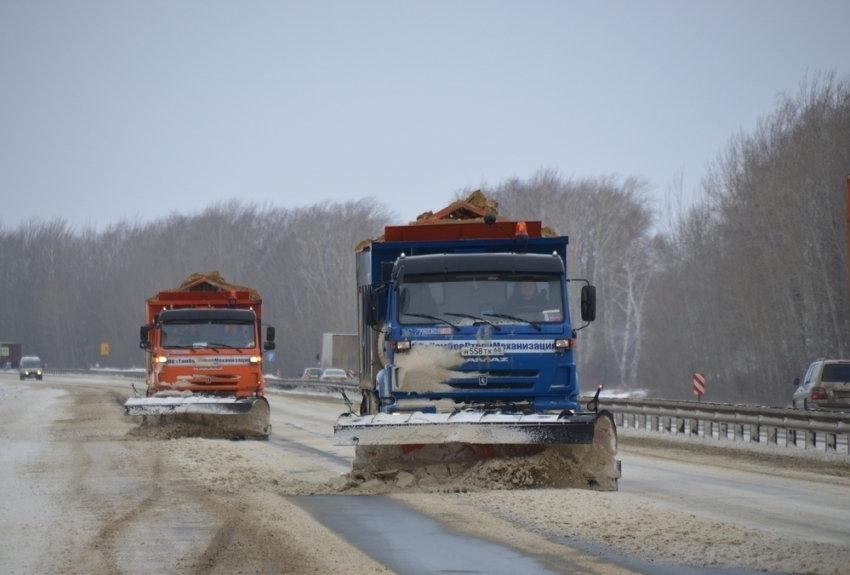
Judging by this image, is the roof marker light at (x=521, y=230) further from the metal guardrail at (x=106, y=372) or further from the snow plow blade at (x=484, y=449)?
the metal guardrail at (x=106, y=372)

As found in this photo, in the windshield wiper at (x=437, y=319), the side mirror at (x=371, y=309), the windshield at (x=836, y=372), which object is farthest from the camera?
the windshield at (x=836, y=372)

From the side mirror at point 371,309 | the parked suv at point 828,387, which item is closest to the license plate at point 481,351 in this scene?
the side mirror at point 371,309

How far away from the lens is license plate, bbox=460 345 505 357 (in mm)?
13422

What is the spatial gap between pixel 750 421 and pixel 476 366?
11581 millimetres

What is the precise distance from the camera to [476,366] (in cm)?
1342

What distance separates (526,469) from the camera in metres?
13.0

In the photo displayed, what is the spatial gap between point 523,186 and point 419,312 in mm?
63587

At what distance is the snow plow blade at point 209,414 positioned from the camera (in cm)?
2234

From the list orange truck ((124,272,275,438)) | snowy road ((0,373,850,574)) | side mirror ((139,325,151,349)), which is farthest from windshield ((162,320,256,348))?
snowy road ((0,373,850,574))

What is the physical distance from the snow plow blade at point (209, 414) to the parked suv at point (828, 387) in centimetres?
1280

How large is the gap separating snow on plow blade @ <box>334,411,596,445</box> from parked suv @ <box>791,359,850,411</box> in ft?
54.1

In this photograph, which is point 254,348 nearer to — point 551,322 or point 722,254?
point 551,322

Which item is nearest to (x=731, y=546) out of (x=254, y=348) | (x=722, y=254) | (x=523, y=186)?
(x=254, y=348)

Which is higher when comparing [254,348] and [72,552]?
[254,348]
